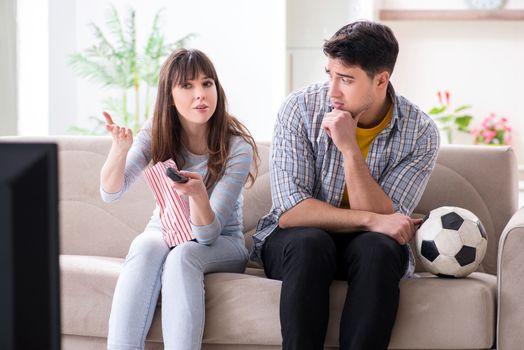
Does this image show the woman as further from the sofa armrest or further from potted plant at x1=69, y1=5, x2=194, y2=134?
potted plant at x1=69, y1=5, x2=194, y2=134

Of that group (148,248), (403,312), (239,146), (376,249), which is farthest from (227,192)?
(403,312)

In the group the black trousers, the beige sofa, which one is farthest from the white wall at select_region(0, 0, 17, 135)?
the black trousers

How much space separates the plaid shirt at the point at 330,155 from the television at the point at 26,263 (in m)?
1.69

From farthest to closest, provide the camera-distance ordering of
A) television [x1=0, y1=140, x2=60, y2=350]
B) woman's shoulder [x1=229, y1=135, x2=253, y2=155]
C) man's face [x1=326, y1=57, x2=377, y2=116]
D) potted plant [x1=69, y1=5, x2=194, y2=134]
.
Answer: potted plant [x1=69, y1=5, x2=194, y2=134], woman's shoulder [x1=229, y1=135, x2=253, y2=155], man's face [x1=326, y1=57, x2=377, y2=116], television [x1=0, y1=140, x2=60, y2=350]

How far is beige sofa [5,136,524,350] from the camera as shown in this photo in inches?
85.0

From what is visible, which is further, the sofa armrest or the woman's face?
the woman's face

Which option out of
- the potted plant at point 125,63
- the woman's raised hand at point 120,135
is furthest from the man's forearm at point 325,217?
the potted plant at point 125,63

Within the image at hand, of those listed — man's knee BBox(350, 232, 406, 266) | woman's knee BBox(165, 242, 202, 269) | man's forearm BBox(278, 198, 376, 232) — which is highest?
man's forearm BBox(278, 198, 376, 232)

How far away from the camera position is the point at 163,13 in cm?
563

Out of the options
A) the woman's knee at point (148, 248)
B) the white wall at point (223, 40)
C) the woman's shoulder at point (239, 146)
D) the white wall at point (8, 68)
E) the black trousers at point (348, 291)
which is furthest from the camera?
the white wall at point (223, 40)

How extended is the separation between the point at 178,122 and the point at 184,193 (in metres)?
0.39

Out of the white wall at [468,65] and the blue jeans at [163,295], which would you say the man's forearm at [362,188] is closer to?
the blue jeans at [163,295]

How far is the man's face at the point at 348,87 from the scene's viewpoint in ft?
7.66

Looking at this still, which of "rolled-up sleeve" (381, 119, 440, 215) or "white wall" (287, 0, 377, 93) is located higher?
"white wall" (287, 0, 377, 93)
